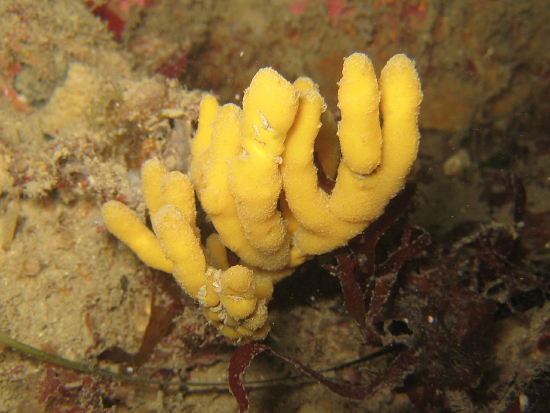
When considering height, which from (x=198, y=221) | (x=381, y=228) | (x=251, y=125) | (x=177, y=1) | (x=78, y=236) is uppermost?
(x=177, y=1)

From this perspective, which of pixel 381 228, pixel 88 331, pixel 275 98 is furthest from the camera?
pixel 88 331

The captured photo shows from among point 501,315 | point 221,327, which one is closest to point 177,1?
point 221,327

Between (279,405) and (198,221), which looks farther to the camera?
(279,405)

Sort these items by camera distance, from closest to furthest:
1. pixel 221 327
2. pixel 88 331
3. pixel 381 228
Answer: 1. pixel 221 327
2. pixel 381 228
3. pixel 88 331

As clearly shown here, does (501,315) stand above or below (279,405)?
above

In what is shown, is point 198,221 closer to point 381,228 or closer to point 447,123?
point 381,228

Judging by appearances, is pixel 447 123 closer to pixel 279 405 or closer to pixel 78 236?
pixel 279 405
